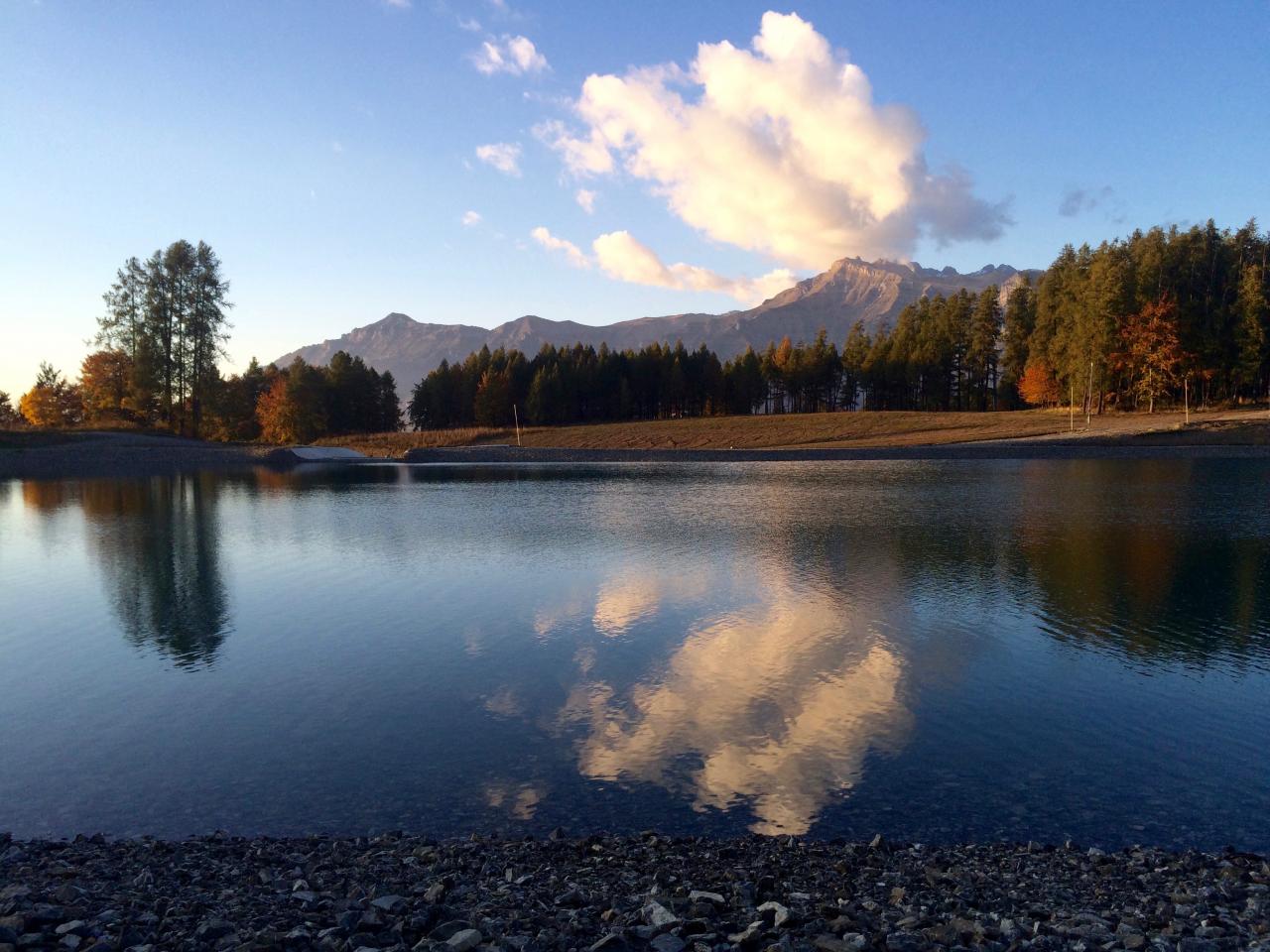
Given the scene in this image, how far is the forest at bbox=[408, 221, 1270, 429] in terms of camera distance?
9506 centimetres

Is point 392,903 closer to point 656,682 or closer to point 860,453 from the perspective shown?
point 656,682

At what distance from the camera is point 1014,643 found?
55.2ft

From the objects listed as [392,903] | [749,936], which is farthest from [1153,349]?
[392,903]

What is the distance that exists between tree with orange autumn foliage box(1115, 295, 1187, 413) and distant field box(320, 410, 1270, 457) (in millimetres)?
6050

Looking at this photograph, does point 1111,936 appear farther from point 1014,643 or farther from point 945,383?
point 945,383

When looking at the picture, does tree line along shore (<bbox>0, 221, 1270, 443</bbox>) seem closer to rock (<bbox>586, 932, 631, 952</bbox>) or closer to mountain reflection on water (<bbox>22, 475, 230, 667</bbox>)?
mountain reflection on water (<bbox>22, 475, 230, 667</bbox>)

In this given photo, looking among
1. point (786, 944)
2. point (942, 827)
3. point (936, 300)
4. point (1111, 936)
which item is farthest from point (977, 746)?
point (936, 300)

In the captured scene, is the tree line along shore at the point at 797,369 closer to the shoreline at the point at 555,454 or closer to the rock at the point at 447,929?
Result: the shoreline at the point at 555,454

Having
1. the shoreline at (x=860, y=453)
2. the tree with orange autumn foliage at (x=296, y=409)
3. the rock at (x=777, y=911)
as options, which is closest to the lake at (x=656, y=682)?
the rock at (x=777, y=911)

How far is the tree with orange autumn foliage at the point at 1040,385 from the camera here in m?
106

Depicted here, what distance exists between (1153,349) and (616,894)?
108983 mm

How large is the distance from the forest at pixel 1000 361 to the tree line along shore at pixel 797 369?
0.27 metres

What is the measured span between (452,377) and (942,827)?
131 meters

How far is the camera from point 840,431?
10169 cm
